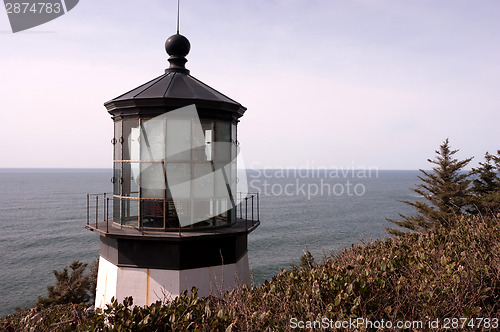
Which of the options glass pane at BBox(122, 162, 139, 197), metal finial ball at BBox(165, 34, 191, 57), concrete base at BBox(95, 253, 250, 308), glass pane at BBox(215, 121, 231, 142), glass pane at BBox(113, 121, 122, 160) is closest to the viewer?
concrete base at BBox(95, 253, 250, 308)

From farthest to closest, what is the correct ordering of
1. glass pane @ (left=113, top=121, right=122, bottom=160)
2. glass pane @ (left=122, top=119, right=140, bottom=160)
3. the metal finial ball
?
1. the metal finial ball
2. glass pane @ (left=113, top=121, right=122, bottom=160)
3. glass pane @ (left=122, top=119, right=140, bottom=160)

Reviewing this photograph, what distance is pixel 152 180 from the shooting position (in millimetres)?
7457

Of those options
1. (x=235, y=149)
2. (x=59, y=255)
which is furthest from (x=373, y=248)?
(x=59, y=255)

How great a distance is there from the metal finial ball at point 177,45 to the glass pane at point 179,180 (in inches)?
122

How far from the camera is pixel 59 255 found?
112ft

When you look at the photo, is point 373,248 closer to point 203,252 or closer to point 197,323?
point 203,252

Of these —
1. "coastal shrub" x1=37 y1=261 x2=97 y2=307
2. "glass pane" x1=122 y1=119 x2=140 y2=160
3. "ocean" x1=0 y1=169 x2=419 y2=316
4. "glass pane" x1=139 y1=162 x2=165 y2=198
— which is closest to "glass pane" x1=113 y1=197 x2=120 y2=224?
"glass pane" x1=139 y1=162 x2=165 y2=198

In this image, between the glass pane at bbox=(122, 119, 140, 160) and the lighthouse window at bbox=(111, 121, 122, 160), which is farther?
the lighthouse window at bbox=(111, 121, 122, 160)

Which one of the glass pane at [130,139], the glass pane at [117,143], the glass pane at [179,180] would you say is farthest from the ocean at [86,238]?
the glass pane at [130,139]

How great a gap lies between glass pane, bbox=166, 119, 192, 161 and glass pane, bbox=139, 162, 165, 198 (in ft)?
1.15

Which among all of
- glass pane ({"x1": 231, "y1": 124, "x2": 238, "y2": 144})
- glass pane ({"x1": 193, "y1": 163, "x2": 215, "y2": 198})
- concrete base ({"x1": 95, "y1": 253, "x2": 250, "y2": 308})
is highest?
glass pane ({"x1": 231, "y1": 124, "x2": 238, "y2": 144})

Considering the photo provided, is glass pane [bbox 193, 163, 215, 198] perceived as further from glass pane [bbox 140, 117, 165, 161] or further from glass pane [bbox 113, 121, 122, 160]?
glass pane [bbox 113, 121, 122, 160]

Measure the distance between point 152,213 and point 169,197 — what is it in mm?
651

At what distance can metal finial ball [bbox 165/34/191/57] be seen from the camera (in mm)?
8562
